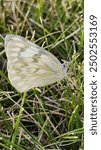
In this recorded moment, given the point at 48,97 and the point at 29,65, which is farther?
the point at 48,97

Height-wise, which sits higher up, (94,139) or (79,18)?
(79,18)

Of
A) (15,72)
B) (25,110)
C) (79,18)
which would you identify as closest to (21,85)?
(15,72)

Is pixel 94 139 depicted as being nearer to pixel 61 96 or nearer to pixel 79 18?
pixel 61 96
